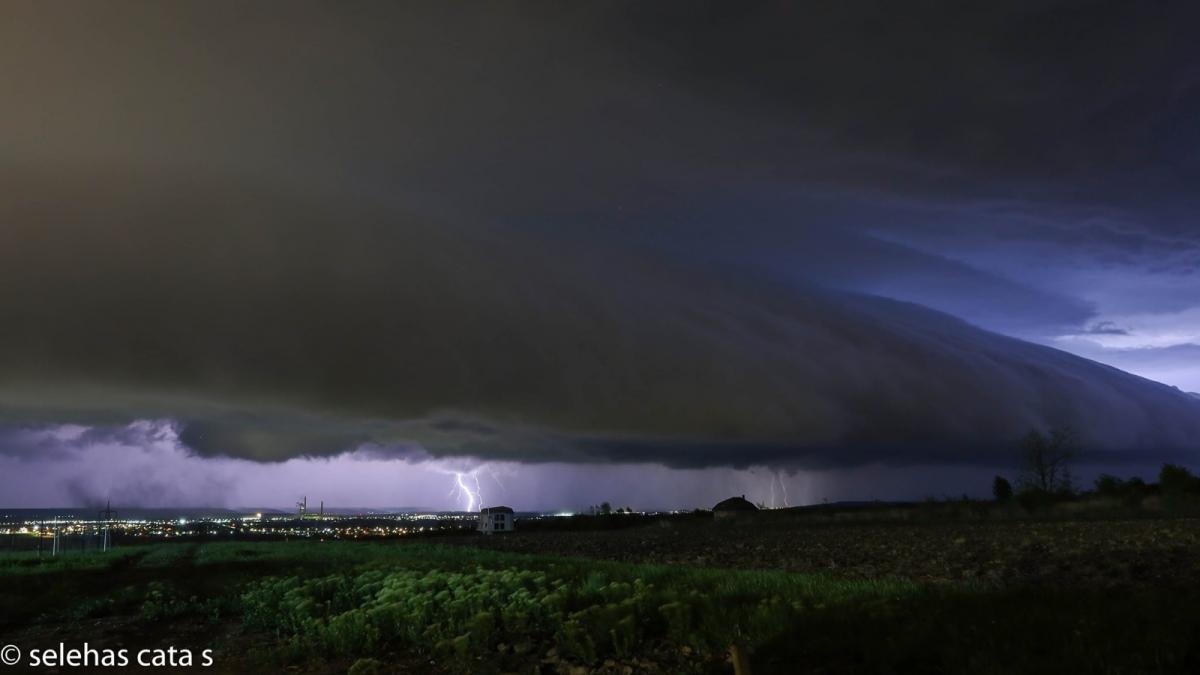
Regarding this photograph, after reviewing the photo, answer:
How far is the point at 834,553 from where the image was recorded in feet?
148

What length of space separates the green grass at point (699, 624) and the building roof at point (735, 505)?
128 meters

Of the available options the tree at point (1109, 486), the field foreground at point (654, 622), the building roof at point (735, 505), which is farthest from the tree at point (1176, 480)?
the field foreground at point (654, 622)

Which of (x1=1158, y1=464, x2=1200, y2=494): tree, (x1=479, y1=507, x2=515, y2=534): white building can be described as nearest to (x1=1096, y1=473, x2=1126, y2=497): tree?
(x1=1158, y1=464, x2=1200, y2=494): tree

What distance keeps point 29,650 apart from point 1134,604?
85.3 ft

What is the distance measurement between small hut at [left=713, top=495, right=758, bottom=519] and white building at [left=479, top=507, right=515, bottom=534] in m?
36.3

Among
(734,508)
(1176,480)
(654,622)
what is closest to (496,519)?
(734,508)

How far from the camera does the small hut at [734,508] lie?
5625 inches

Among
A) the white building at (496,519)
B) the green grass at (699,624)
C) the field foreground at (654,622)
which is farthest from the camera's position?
the white building at (496,519)

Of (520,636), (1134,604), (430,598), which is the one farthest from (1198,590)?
(430,598)

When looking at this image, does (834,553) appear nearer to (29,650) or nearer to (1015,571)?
(1015,571)

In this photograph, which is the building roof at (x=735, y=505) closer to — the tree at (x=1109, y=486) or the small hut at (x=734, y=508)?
the small hut at (x=734, y=508)

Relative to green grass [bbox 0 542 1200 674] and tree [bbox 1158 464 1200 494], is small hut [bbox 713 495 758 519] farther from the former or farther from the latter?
green grass [bbox 0 542 1200 674]

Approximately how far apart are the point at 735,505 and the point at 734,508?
6.79 ft

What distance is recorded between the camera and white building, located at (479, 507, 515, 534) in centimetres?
13350
